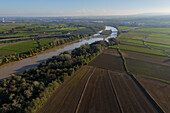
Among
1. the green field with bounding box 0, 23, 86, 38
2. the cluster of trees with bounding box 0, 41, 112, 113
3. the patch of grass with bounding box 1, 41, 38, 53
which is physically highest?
the green field with bounding box 0, 23, 86, 38

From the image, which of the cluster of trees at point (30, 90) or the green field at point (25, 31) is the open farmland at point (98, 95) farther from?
the green field at point (25, 31)

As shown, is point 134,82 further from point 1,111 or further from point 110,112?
point 1,111

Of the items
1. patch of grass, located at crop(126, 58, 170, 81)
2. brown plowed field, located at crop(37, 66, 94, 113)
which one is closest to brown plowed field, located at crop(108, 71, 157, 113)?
patch of grass, located at crop(126, 58, 170, 81)

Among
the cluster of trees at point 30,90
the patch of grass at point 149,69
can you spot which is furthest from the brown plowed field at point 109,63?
the cluster of trees at point 30,90

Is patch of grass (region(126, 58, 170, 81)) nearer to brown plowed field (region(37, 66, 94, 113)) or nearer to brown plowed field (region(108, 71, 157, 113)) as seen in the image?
brown plowed field (region(108, 71, 157, 113))

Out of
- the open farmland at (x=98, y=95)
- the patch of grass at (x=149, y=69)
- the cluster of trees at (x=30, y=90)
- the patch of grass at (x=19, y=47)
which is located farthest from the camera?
the patch of grass at (x=19, y=47)

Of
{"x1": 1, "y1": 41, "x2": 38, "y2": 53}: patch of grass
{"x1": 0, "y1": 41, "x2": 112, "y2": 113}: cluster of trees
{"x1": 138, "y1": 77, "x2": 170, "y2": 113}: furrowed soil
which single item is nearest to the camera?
{"x1": 0, "y1": 41, "x2": 112, "y2": 113}: cluster of trees

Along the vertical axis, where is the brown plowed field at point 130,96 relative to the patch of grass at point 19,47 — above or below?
below
